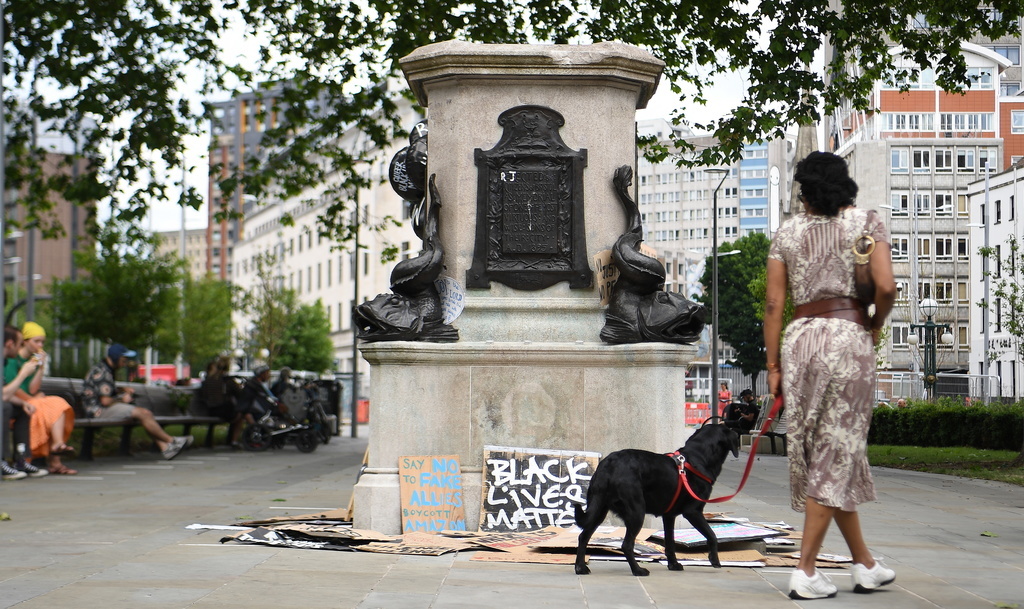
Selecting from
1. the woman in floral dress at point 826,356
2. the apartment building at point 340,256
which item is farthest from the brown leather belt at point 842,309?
the apartment building at point 340,256

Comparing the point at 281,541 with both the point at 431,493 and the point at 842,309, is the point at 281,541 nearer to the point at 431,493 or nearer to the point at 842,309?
the point at 431,493

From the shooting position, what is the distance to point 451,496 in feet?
27.9

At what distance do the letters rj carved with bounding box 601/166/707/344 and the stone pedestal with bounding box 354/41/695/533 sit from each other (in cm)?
14

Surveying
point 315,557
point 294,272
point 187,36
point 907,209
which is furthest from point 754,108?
point 294,272

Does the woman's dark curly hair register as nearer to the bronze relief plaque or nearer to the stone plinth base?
the stone plinth base

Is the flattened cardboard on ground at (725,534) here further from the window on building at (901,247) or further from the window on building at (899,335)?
the window on building at (901,247)

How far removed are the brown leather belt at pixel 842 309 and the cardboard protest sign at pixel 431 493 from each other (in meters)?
3.32

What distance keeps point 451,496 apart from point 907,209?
264 feet

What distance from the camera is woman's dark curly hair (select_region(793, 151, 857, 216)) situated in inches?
236

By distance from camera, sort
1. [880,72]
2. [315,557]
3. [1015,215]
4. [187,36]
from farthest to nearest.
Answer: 1. [1015,215]
2. [187,36]
3. [880,72]
4. [315,557]

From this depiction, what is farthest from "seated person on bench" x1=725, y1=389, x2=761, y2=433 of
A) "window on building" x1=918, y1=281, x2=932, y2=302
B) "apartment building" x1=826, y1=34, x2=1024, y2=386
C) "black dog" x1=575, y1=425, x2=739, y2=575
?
"window on building" x1=918, y1=281, x2=932, y2=302

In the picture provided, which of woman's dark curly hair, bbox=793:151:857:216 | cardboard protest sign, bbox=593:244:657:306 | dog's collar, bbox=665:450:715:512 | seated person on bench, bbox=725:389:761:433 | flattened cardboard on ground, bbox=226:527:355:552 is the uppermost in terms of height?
woman's dark curly hair, bbox=793:151:857:216

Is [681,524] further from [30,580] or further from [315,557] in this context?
[30,580]

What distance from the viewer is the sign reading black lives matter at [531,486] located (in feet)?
27.5
